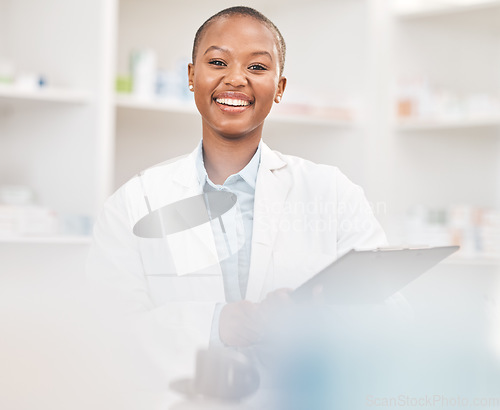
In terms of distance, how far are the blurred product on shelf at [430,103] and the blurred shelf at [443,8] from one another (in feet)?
0.83

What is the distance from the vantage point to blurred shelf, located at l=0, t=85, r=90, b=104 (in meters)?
2.36

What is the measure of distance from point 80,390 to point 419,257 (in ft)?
1.18

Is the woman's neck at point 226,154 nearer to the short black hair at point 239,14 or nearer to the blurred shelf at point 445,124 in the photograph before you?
the short black hair at point 239,14

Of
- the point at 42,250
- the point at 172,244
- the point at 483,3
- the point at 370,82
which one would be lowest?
the point at 42,250

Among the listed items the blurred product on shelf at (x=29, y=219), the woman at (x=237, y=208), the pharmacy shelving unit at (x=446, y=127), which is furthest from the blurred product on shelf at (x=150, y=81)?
the woman at (x=237, y=208)

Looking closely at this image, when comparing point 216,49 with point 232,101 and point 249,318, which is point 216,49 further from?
point 249,318

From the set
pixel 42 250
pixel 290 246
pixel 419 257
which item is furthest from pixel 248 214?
pixel 42 250

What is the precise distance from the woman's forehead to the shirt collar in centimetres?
13

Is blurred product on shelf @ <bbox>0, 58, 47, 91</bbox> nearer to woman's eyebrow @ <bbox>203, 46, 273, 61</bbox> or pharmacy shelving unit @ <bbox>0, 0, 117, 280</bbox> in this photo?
pharmacy shelving unit @ <bbox>0, 0, 117, 280</bbox>

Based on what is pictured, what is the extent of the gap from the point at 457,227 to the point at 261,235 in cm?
204

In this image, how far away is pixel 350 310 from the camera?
67 centimetres

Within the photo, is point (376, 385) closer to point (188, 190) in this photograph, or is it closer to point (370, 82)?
point (188, 190)

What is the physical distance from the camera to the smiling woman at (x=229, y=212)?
29.8 inches

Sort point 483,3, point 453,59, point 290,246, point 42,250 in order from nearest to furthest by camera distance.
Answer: point 290,246, point 42,250, point 483,3, point 453,59
